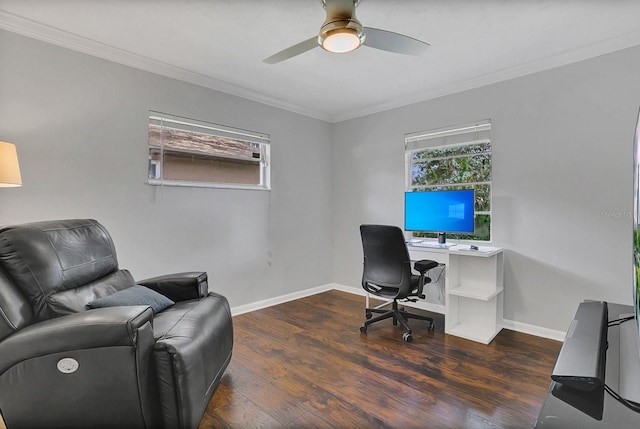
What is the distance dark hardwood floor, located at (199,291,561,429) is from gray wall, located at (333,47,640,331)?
1.71 feet

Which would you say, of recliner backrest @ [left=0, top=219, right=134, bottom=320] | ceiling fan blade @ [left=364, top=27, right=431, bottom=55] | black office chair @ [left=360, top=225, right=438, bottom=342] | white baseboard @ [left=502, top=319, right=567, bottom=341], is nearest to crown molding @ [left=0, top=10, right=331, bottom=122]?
recliner backrest @ [left=0, top=219, right=134, bottom=320]

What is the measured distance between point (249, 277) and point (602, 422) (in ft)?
10.9

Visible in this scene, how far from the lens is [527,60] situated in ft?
9.33

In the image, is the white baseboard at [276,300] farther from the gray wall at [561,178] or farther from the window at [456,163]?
the gray wall at [561,178]

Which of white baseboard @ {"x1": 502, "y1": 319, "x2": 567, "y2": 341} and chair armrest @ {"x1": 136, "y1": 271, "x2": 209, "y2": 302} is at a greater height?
chair armrest @ {"x1": 136, "y1": 271, "x2": 209, "y2": 302}

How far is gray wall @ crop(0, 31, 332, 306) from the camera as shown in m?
2.33

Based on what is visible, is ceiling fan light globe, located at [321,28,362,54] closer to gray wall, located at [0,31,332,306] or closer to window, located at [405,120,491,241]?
gray wall, located at [0,31,332,306]

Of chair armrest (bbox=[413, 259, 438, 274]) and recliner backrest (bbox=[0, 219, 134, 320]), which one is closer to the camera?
recliner backrest (bbox=[0, 219, 134, 320])

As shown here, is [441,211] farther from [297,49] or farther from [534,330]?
[297,49]

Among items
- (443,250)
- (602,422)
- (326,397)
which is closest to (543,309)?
(443,250)

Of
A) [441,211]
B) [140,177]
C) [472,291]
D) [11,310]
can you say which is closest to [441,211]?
[441,211]

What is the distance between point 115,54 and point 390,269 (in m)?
2.96

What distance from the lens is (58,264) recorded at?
173 cm

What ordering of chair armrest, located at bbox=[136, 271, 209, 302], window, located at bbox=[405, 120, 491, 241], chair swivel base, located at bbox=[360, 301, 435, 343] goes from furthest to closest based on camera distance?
window, located at bbox=[405, 120, 491, 241] → chair swivel base, located at bbox=[360, 301, 435, 343] → chair armrest, located at bbox=[136, 271, 209, 302]
